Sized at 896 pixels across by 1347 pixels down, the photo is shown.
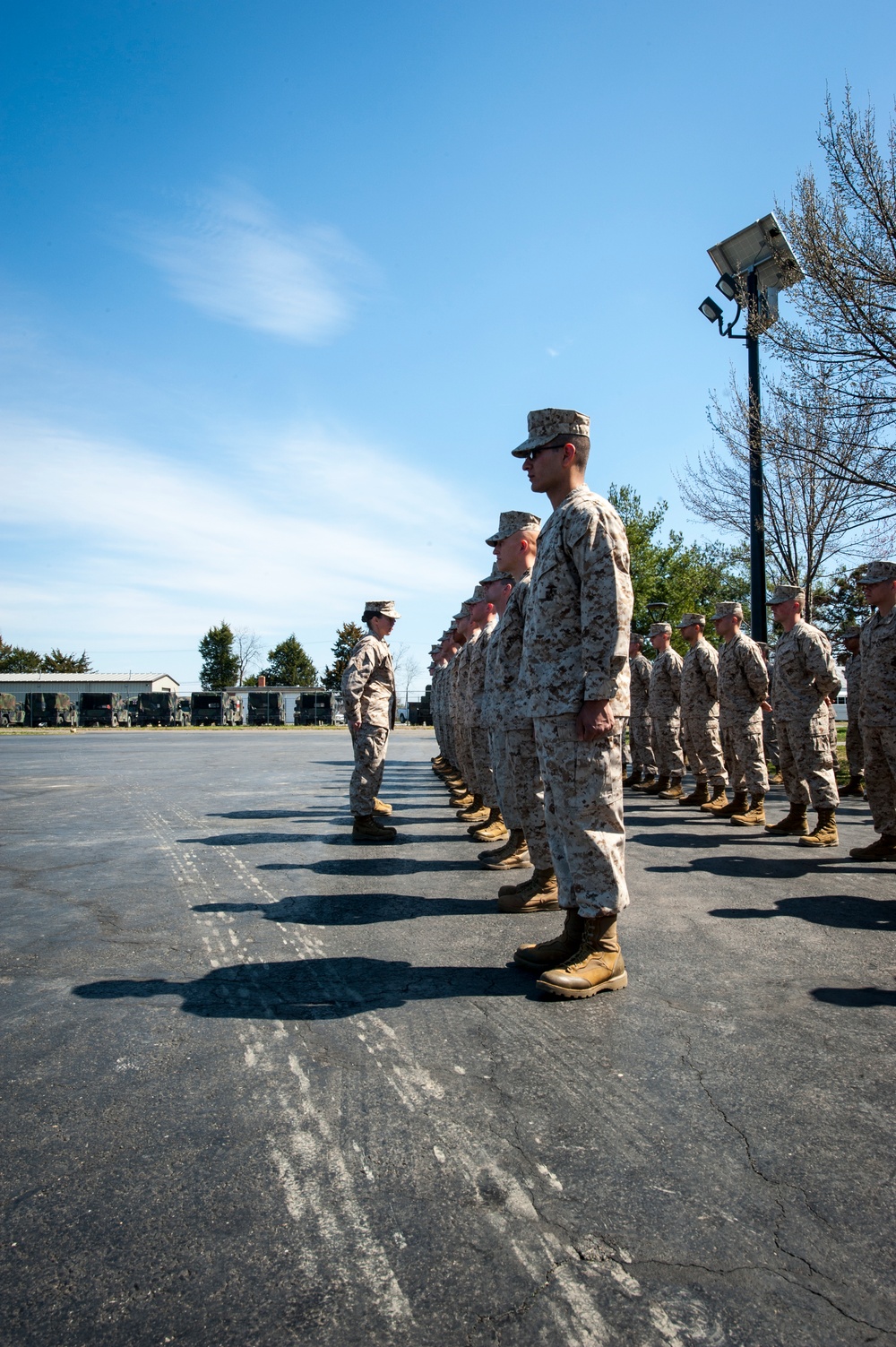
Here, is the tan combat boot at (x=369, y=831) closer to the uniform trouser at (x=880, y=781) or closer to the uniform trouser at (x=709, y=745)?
the uniform trouser at (x=880, y=781)

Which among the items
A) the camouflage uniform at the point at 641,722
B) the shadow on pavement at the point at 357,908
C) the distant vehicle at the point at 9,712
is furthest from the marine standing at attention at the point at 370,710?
the distant vehicle at the point at 9,712

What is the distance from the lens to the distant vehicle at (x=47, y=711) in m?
55.9

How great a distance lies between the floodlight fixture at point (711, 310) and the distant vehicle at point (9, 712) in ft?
165

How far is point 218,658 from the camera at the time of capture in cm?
10762

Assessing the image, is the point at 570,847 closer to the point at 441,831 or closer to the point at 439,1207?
the point at 439,1207

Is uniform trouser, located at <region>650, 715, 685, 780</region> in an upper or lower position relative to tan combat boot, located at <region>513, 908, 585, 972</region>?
upper

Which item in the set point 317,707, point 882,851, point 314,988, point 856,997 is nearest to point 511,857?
point 882,851

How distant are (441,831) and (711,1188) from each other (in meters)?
6.77

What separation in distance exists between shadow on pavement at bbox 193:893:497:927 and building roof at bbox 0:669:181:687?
275 feet

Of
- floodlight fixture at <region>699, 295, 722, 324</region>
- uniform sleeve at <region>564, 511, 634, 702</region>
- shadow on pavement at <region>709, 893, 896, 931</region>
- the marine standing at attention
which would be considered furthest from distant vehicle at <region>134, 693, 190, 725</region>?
uniform sleeve at <region>564, 511, 634, 702</region>

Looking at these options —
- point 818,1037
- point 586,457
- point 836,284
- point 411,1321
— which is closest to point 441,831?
point 586,457

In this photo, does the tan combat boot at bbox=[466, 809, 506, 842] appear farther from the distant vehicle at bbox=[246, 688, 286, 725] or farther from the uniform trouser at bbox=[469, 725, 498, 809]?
the distant vehicle at bbox=[246, 688, 286, 725]

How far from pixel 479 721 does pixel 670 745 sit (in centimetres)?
484

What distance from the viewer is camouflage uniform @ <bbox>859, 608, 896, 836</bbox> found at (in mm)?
6547
